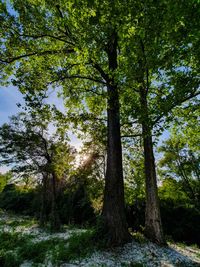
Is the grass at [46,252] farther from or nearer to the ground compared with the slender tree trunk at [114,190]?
nearer to the ground

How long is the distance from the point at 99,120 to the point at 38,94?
151 inches

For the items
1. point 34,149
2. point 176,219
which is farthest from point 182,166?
point 34,149

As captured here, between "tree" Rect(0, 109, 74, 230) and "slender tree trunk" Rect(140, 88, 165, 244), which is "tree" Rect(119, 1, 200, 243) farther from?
"tree" Rect(0, 109, 74, 230)

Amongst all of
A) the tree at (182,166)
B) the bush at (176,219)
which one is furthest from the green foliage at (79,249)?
the tree at (182,166)

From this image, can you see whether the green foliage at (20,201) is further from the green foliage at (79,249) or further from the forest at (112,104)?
the green foliage at (79,249)

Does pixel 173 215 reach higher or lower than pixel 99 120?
lower

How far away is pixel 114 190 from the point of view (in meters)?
8.38

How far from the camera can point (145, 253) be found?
7.05m

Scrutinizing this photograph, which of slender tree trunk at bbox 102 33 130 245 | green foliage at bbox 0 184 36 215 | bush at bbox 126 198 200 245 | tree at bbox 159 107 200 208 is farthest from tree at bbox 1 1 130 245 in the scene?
green foliage at bbox 0 184 36 215

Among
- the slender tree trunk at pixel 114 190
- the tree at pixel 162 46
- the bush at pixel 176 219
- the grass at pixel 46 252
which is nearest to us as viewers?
the tree at pixel 162 46

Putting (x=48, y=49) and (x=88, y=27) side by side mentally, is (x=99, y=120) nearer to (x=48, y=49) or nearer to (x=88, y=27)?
(x=48, y=49)

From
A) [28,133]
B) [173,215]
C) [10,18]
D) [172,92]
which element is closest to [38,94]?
[10,18]

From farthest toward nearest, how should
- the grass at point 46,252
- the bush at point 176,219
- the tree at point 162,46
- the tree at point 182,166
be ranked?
the tree at point 182,166 < the bush at point 176,219 < the grass at point 46,252 < the tree at point 162,46

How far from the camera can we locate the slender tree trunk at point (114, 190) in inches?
305
